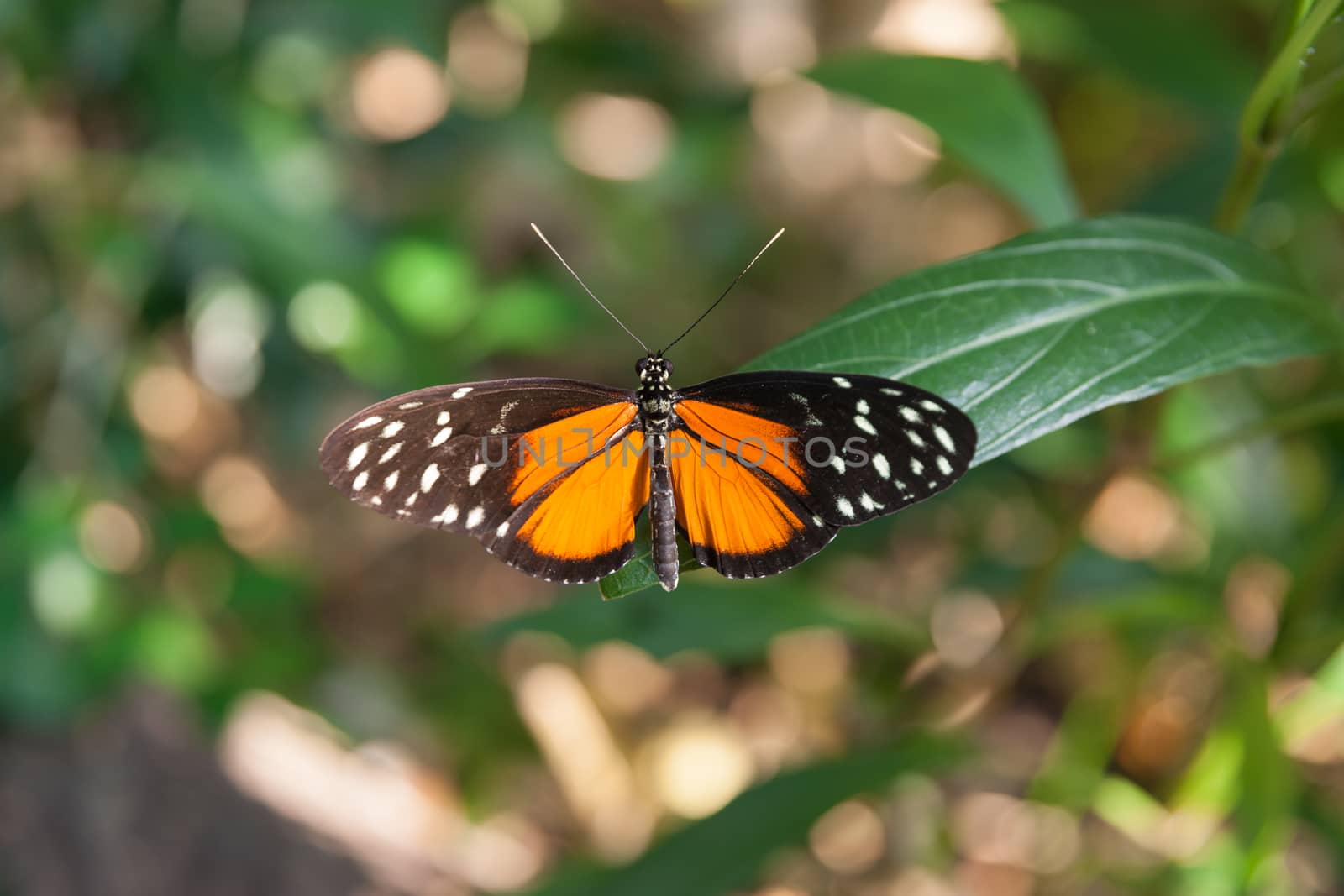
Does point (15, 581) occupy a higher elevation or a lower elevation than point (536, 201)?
lower

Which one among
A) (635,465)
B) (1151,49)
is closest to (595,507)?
(635,465)

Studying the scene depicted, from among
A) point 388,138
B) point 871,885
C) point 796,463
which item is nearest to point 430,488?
point 796,463

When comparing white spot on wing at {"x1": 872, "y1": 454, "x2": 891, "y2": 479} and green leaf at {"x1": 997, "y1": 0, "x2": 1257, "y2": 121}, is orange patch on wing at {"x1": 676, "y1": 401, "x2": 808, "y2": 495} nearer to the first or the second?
white spot on wing at {"x1": 872, "y1": 454, "x2": 891, "y2": 479}

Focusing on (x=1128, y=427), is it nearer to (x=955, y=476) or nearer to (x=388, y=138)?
(x=955, y=476)

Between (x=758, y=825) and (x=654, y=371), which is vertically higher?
(x=654, y=371)

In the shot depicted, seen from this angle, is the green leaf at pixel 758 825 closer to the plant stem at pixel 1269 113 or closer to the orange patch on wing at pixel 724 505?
the orange patch on wing at pixel 724 505

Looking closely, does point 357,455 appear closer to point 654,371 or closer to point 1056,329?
point 654,371
